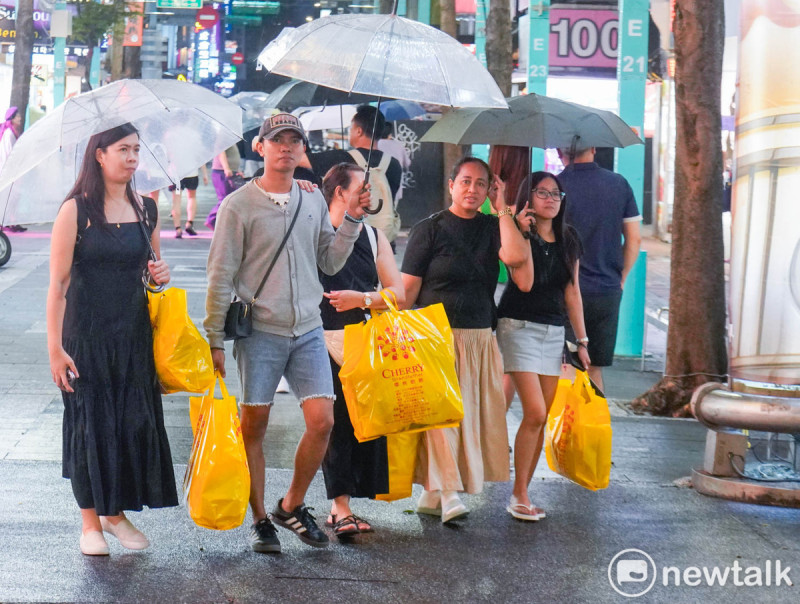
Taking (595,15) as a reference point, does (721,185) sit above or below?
below

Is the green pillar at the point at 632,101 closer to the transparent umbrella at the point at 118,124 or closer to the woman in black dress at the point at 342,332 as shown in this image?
the woman in black dress at the point at 342,332

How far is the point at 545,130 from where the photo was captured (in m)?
5.68

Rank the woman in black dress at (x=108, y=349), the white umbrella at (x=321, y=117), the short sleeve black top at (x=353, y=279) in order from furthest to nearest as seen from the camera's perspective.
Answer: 1. the white umbrella at (x=321, y=117)
2. the short sleeve black top at (x=353, y=279)
3. the woman in black dress at (x=108, y=349)

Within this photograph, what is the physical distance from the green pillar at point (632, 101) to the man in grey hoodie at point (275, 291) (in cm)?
590

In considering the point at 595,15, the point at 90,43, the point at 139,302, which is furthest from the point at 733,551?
the point at 90,43

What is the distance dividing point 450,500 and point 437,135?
76.1 inches

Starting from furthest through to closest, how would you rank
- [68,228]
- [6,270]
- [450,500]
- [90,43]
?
1. [90,43]
2. [6,270]
3. [450,500]
4. [68,228]

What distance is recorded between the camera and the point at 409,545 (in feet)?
17.0

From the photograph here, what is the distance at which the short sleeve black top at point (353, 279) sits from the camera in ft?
17.4

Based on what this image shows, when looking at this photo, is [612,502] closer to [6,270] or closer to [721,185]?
[721,185]

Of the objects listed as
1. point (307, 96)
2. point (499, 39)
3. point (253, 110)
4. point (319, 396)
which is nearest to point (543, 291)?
point (319, 396)

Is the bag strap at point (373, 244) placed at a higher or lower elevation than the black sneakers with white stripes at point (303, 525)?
higher

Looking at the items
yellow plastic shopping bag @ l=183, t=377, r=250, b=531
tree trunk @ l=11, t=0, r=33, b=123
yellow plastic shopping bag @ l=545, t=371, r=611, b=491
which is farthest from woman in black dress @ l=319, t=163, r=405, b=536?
tree trunk @ l=11, t=0, r=33, b=123

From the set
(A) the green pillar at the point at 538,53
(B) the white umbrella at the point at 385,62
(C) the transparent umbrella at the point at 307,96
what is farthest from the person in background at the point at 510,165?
(A) the green pillar at the point at 538,53
